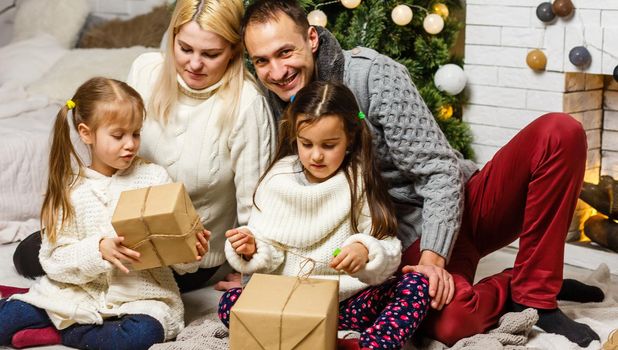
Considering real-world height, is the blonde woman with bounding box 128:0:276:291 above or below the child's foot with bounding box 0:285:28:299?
above

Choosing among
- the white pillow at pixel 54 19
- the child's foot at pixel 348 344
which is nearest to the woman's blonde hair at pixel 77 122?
the child's foot at pixel 348 344

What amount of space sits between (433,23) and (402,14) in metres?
0.15

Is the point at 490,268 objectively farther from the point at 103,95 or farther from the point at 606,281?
the point at 103,95

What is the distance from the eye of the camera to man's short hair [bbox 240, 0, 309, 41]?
219cm

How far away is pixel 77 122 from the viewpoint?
2238 mm

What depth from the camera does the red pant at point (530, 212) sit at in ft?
6.89

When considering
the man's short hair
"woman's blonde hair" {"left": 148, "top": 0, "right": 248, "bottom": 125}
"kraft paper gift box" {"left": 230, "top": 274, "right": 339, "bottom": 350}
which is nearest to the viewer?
"kraft paper gift box" {"left": 230, "top": 274, "right": 339, "bottom": 350}

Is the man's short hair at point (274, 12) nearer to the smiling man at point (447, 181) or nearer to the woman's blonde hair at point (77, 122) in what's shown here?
the smiling man at point (447, 181)

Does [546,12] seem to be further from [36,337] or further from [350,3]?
[36,337]

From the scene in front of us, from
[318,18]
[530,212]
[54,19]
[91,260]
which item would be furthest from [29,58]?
[530,212]

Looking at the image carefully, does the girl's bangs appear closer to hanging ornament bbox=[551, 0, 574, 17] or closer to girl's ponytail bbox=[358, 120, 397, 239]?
girl's ponytail bbox=[358, 120, 397, 239]

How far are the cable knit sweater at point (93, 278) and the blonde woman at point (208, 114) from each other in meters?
0.19

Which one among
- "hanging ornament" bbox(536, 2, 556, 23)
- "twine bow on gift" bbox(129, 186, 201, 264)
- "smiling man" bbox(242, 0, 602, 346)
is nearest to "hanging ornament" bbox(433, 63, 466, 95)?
"hanging ornament" bbox(536, 2, 556, 23)

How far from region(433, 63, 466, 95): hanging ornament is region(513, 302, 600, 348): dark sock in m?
1.20
